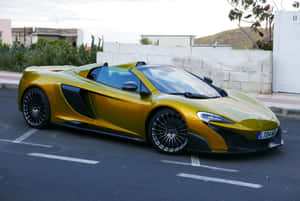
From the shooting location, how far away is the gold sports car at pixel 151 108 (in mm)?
5797

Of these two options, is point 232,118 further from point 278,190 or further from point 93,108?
point 93,108

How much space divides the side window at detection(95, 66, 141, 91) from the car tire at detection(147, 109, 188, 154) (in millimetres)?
642

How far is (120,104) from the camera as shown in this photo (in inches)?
253

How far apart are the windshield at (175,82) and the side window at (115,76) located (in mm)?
199

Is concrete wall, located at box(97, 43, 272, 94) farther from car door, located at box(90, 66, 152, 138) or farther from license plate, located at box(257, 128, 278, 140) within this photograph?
license plate, located at box(257, 128, 278, 140)

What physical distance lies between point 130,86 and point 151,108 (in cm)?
44

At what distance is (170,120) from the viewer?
5992 mm

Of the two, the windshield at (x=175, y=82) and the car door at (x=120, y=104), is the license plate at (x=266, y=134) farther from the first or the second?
the car door at (x=120, y=104)

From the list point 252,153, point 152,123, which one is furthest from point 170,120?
point 252,153

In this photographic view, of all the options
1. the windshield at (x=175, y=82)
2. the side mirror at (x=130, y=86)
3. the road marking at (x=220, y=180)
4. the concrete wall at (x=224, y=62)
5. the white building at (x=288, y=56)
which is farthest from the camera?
the white building at (x=288, y=56)

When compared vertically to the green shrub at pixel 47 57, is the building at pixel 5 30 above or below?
above

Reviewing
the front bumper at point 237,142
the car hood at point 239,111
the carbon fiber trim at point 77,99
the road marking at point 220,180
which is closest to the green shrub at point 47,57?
the carbon fiber trim at point 77,99

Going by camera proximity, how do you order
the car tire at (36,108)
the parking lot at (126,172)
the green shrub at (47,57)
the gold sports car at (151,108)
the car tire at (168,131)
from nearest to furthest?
1. the parking lot at (126,172)
2. the gold sports car at (151,108)
3. the car tire at (168,131)
4. the car tire at (36,108)
5. the green shrub at (47,57)

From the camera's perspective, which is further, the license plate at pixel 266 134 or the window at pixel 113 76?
the window at pixel 113 76
